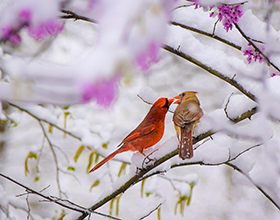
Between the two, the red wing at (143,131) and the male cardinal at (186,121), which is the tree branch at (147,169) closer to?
the male cardinal at (186,121)

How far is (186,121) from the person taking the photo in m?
1.09

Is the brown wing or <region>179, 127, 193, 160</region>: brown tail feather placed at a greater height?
the brown wing

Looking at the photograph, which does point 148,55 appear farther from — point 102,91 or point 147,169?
point 147,169

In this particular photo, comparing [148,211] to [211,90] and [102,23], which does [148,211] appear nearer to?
[102,23]

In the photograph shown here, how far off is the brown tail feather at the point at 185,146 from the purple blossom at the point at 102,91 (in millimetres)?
684

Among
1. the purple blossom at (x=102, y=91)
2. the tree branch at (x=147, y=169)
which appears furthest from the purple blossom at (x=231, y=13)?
the purple blossom at (x=102, y=91)

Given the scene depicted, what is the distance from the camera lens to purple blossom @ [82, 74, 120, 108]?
29 cm

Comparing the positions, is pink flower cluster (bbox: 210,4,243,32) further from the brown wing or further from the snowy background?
the brown wing

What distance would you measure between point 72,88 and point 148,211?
1.15 meters

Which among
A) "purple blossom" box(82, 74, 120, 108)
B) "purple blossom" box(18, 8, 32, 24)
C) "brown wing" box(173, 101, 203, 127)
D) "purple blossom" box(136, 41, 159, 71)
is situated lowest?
"purple blossom" box(82, 74, 120, 108)

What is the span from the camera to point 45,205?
4.51 meters

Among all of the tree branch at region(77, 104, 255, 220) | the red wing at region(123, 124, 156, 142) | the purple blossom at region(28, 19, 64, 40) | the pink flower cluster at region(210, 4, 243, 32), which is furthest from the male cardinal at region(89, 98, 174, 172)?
the purple blossom at region(28, 19, 64, 40)

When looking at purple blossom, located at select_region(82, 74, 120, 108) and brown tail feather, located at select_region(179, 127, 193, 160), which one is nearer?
purple blossom, located at select_region(82, 74, 120, 108)

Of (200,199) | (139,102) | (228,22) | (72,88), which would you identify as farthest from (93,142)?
(200,199)
